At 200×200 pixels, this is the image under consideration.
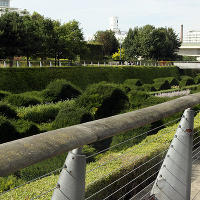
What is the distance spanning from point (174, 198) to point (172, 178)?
0.13 m

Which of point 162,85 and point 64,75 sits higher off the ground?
point 64,75

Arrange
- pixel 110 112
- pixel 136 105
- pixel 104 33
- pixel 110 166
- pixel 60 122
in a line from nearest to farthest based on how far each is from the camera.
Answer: pixel 110 166
pixel 60 122
pixel 136 105
pixel 110 112
pixel 104 33

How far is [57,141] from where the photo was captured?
130cm

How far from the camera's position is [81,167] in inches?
55.3

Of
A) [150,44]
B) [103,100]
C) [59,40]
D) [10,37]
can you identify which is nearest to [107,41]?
[150,44]

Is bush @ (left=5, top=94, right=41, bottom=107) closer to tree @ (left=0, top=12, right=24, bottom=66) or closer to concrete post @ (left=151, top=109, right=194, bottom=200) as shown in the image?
tree @ (left=0, top=12, right=24, bottom=66)

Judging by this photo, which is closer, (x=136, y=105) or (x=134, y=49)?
(x=136, y=105)

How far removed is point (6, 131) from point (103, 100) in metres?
5.76

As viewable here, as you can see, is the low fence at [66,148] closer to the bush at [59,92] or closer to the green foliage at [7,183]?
the green foliage at [7,183]

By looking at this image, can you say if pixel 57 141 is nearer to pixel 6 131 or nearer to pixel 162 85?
pixel 6 131

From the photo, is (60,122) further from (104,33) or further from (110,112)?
(104,33)

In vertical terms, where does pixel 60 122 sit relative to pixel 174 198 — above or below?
below

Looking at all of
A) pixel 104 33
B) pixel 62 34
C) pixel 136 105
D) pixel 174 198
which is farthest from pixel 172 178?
pixel 104 33

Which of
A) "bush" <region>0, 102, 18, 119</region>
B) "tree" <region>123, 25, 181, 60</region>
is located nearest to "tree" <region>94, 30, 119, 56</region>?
"tree" <region>123, 25, 181, 60</region>
